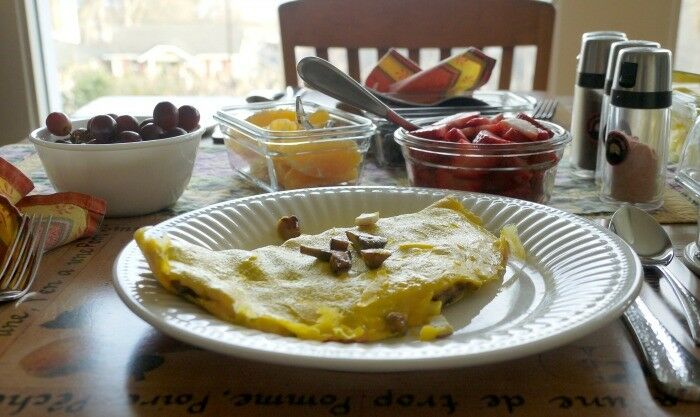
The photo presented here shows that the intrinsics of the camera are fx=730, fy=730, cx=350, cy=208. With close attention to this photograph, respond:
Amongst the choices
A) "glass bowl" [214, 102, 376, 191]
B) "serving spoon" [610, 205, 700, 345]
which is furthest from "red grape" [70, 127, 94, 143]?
"serving spoon" [610, 205, 700, 345]

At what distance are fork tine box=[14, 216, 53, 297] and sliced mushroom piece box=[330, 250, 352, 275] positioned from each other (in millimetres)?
285

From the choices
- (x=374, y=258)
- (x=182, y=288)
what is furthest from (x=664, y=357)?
(x=182, y=288)

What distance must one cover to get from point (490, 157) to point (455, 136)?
0.07m

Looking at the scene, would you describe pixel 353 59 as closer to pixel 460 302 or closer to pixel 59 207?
pixel 59 207

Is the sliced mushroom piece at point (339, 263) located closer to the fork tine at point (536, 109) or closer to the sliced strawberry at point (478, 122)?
the sliced strawberry at point (478, 122)

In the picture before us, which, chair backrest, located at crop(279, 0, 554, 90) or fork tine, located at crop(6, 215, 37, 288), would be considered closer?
fork tine, located at crop(6, 215, 37, 288)

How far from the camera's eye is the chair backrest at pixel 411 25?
1.82 m

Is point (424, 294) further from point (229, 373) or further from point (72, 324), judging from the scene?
point (72, 324)

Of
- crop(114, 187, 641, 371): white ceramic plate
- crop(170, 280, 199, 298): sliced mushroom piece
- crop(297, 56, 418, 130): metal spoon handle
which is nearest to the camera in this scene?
crop(114, 187, 641, 371): white ceramic plate

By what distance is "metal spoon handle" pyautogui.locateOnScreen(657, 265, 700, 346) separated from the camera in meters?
0.57

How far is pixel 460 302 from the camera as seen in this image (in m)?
0.63

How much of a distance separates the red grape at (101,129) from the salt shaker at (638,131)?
0.63 metres

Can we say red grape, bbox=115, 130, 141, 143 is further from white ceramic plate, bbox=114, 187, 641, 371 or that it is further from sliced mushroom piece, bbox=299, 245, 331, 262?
sliced mushroom piece, bbox=299, 245, 331, 262

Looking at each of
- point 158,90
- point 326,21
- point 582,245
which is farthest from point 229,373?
point 158,90
